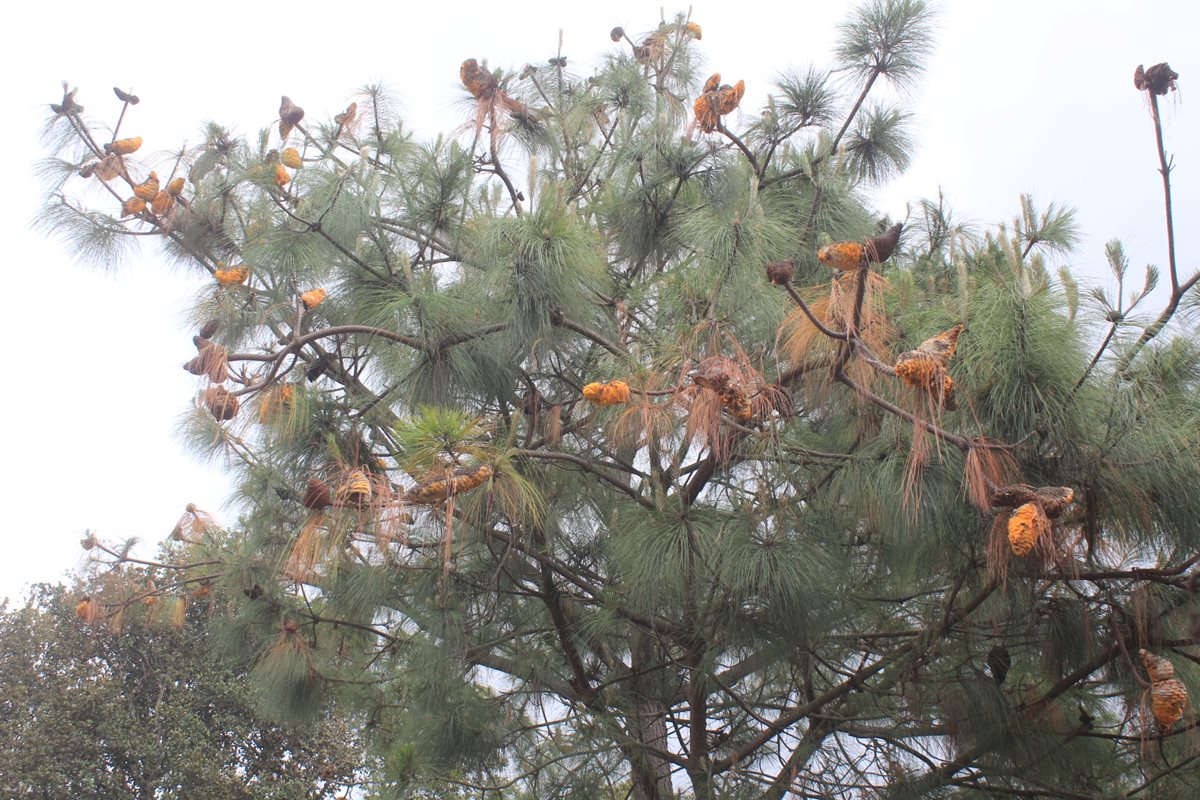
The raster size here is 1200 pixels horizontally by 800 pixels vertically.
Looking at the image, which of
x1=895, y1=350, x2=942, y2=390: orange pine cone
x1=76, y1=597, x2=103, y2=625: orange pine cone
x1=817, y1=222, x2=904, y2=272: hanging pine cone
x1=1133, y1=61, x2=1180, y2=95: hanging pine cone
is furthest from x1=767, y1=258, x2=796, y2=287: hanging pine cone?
x1=76, y1=597, x2=103, y2=625: orange pine cone

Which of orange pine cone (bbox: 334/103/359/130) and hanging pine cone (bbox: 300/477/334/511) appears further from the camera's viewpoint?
orange pine cone (bbox: 334/103/359/130)

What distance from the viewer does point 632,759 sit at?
3.05 m

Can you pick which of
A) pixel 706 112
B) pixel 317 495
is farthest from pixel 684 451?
pixel 317 495

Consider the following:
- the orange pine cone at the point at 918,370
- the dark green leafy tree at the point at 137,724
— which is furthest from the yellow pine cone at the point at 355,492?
the dark green leafy tree at the point at 137,724

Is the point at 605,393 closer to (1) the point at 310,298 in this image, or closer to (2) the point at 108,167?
(1) the point at 310,298

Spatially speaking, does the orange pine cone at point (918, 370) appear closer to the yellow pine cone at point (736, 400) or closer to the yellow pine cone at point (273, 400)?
the yellow pine cone at point (736, 400)

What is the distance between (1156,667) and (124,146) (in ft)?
10.2

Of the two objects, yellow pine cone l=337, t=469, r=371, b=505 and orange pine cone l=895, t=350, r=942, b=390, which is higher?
yellow pine cone l=337, t=469, r=371, b=505

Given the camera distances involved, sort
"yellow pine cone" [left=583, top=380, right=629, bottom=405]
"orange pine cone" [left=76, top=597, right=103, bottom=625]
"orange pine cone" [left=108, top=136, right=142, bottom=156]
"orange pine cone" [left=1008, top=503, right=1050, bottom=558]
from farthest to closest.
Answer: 1. "orange pine cone" [left=76, top=597, right=103, bottom=625]
2. "orange pine cone" [left=108, top=136, right=142, bottom=156]
3. "yellow pine cone" [left=583, top=380, right=629, bottom=405]
4. "orange pine cone" [left=1008, top=503, right=1050, bottom=558]

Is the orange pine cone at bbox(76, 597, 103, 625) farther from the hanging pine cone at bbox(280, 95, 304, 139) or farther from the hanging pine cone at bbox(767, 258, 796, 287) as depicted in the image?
the hanging pine cone at bbox(767, 258, 796, 287)

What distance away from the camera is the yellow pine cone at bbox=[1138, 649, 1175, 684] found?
1.85 metres

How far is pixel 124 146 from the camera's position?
3.22 metres

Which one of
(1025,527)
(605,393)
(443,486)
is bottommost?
(1025,527)

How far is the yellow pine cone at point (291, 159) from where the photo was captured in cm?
330
